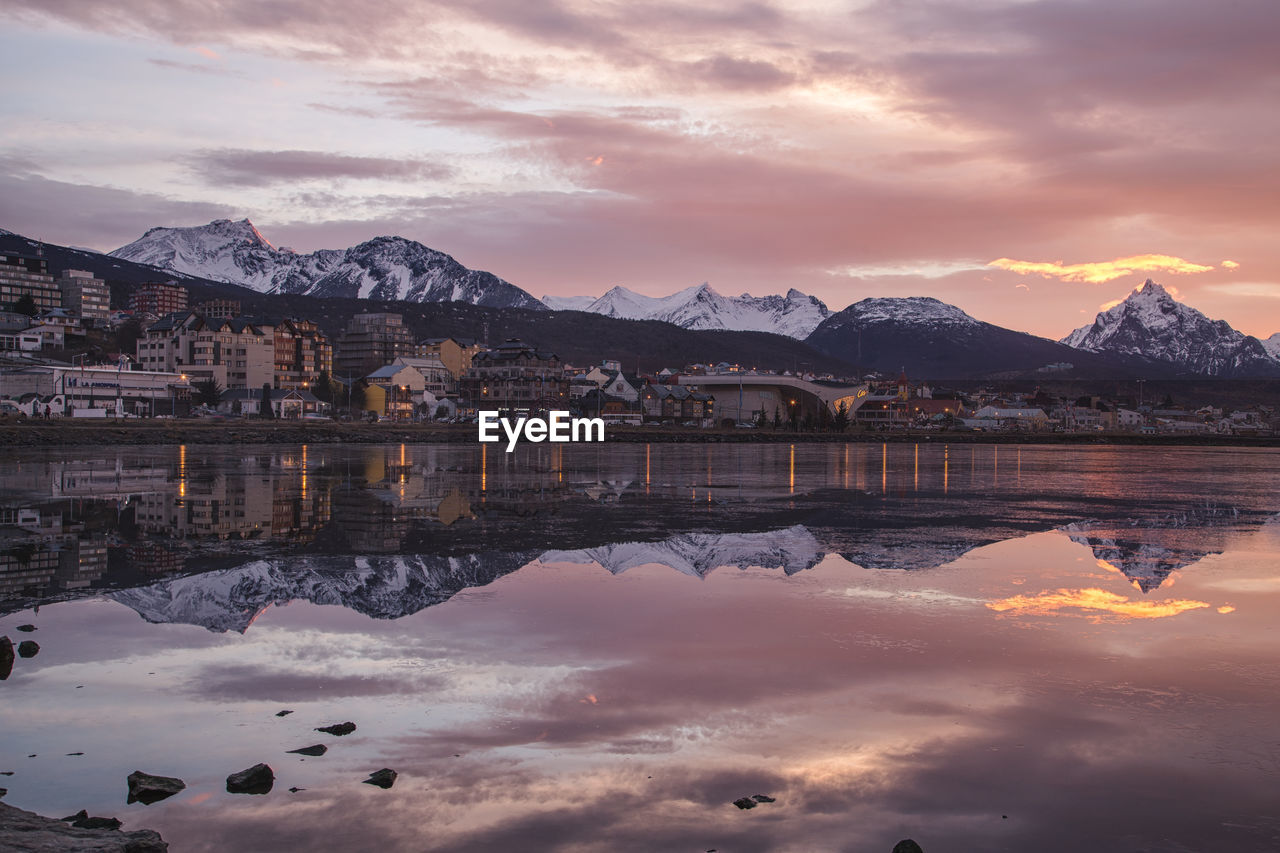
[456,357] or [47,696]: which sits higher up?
[456,357]

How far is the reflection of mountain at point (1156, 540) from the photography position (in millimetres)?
20172

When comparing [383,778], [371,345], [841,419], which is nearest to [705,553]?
[383,778]

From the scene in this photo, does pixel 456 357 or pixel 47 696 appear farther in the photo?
pixel 456 357

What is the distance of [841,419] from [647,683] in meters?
155

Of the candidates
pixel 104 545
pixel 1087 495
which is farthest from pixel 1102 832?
pixel 1087 495

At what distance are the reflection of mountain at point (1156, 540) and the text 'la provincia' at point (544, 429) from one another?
73.7m

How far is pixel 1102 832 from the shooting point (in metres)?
7.50

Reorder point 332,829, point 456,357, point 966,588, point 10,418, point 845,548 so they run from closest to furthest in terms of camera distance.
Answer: point 332,829 < point 966,588 < point 845,548 < point 10,418 < point 456,357

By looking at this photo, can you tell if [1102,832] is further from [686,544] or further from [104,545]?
[104,545]

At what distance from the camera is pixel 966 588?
1748 cm

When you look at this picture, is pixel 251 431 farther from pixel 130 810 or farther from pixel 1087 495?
pixel 130 810

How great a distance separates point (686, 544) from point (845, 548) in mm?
3566

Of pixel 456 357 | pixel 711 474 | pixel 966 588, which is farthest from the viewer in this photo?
pixel 456 357

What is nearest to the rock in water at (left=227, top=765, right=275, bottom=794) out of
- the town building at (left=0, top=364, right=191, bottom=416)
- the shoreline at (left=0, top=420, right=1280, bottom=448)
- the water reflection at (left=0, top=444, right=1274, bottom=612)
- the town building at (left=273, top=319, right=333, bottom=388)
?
the water reflection at (left=0, top=444, right=1274, bottom=612)
